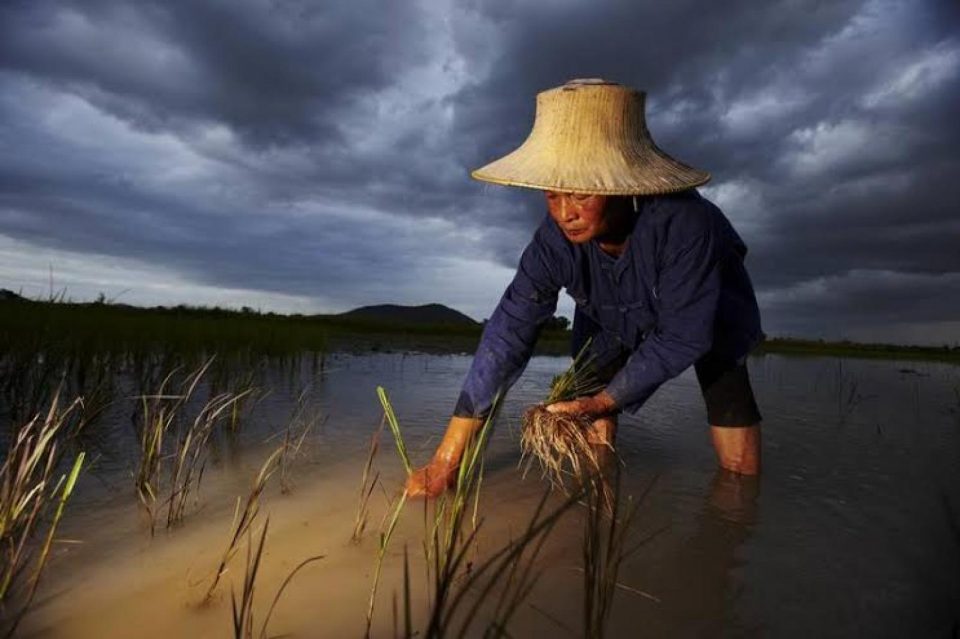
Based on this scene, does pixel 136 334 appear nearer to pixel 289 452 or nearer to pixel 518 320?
pixel 289 452

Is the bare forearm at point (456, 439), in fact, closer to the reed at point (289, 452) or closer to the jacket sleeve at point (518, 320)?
the jacket sleeve at point (518, 320)

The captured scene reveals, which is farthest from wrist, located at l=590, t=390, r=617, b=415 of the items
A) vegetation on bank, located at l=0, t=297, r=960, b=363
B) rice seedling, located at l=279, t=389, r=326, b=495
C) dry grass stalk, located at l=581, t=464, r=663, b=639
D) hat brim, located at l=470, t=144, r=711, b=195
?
vegetation on bank, located at l=0, t=297, r=960, b=363

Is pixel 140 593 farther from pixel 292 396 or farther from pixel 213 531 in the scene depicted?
pixel 292 396

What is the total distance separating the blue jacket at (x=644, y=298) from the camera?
2.31 meters

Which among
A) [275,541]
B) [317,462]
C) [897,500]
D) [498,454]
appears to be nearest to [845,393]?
[897,500]

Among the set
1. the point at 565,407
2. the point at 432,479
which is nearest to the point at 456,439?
the point at 432,479

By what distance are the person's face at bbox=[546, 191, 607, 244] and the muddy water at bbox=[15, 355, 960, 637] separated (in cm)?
102

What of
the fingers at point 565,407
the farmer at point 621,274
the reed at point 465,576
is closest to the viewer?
the reed at point 465,576

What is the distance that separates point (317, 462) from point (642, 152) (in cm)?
178

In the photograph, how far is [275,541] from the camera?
Result: 1.71m

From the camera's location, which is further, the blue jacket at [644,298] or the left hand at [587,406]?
the blue jacket at [644,298]

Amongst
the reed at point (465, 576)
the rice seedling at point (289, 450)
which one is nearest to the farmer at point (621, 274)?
the rice seedling at point (289, 450)

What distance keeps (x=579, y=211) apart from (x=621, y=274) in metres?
0.51

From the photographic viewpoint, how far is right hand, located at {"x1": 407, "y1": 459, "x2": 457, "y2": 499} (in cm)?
218
